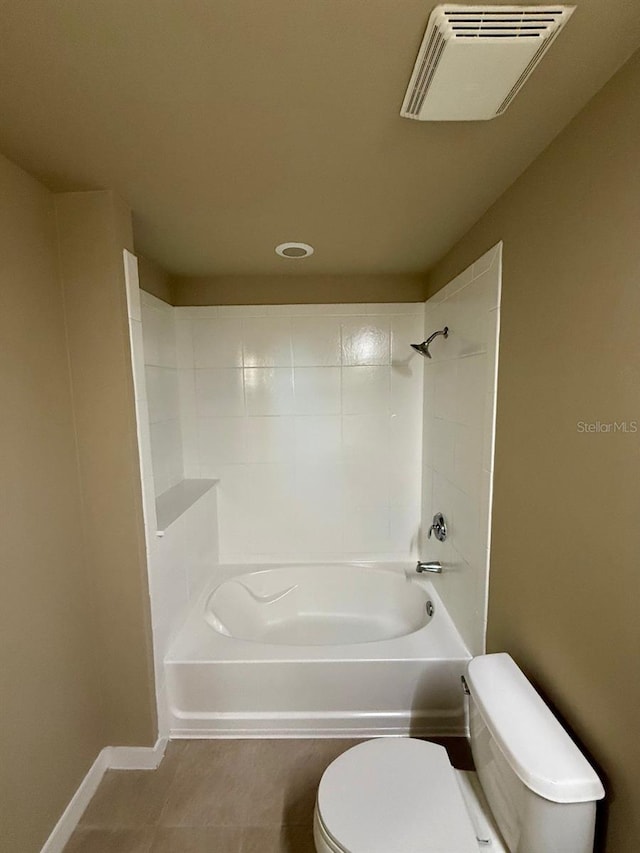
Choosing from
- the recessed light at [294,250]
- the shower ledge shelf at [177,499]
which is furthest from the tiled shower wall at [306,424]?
the recessed light at [294,250]

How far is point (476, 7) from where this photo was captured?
25.9 inches

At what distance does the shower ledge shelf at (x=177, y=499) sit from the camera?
1.67m

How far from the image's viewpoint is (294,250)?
186 cm

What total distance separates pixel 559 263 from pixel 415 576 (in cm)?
184

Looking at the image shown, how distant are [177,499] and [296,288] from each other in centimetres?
137

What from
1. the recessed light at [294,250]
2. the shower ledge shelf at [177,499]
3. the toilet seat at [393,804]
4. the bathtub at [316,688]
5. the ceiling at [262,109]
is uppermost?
the recessed light at [294,250]

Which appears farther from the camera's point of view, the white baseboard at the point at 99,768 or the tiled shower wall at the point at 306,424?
the tiled shower wall at the point at 306,424

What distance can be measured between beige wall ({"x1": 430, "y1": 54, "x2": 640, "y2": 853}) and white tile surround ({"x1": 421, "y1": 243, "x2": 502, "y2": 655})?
0.11 m

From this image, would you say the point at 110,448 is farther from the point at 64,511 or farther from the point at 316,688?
the point at 316,688

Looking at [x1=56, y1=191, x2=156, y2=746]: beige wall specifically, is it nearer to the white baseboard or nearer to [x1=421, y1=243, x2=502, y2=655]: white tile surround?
the white baseboard

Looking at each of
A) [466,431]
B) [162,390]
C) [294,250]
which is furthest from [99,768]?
[294,250]

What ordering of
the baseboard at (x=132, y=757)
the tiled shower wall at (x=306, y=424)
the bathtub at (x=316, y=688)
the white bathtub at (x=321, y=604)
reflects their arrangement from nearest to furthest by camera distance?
the baseboard at (x=132, y=757) < the bathtub at (x=316, y=688) < the white bathtub at (x=321, y=604) < the tiled shower wall at (x=306, y=424)

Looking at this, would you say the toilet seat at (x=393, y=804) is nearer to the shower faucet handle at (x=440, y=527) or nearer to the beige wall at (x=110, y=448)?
the beige wall at (x=110, y=448)

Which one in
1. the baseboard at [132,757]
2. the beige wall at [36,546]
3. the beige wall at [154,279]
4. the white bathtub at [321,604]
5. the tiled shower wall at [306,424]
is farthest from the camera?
the tiled shower wall at [306,424]
